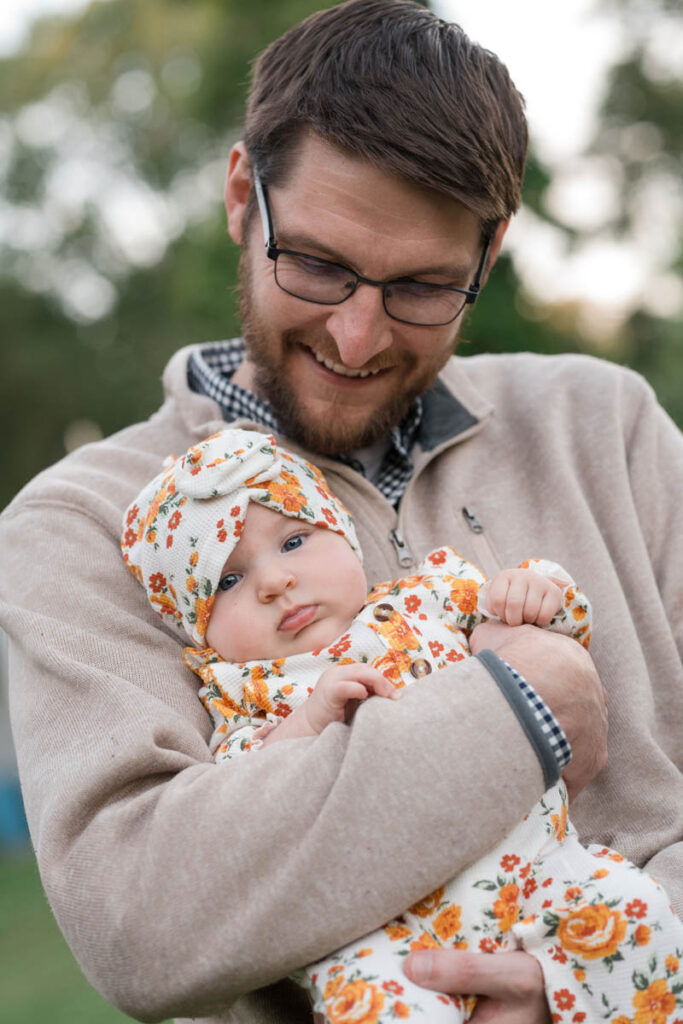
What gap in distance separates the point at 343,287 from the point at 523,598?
945 mm

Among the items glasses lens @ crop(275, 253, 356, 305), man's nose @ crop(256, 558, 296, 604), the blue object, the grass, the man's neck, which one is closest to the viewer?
man's nose @ crop(256, 558, 296, 604)

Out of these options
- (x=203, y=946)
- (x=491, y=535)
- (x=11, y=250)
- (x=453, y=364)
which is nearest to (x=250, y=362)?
(x=453, y=364)

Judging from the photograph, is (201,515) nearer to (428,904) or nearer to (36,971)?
(428,904)

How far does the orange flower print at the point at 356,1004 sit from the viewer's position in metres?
1.84

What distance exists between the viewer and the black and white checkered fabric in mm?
1972

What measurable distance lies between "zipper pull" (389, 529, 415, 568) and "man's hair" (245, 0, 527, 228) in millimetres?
840

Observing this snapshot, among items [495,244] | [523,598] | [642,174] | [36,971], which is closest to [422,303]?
[495,244]

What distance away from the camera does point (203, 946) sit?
188cm

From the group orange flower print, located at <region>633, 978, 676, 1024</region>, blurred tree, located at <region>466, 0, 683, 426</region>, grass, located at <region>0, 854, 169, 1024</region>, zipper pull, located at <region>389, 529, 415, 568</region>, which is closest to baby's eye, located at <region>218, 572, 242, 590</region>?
zipper pull, located at <region>389, 529, 415, 568</region>

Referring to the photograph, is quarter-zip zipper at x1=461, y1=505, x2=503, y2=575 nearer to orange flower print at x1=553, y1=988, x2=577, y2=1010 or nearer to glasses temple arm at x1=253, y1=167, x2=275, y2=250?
glasses temple arm at x1=253, y1=167, x2=275, y2=250

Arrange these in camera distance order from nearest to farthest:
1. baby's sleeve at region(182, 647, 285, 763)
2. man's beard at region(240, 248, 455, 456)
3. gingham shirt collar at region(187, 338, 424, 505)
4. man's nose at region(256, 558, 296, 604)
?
1. baby's sleeve at region(182, 647, 285, 763)
2. man's nose at region(256, 558, 296, 604)
3. man's beard at region(240, 248, 455, 456)
4. gingham shirt collar at region(187, 338, 424, 505)

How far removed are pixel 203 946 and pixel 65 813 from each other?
37cm

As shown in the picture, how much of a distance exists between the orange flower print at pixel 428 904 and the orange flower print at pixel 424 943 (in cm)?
4

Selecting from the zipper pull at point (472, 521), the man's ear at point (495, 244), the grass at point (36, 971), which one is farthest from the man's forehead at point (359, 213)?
the grass at point (36, 971)
